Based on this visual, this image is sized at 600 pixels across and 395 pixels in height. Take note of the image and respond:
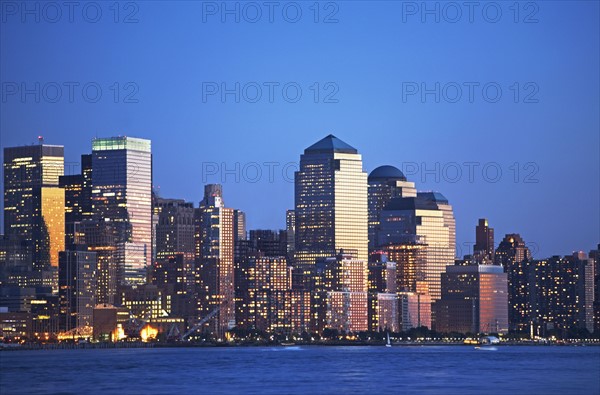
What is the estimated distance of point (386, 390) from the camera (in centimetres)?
13712

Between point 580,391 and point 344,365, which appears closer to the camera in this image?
point 580,391

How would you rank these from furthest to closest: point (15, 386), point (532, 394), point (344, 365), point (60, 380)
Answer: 1. point (344, 365)
2. point (60, 380)
3. point (15, 386)
4. point (532, 394)

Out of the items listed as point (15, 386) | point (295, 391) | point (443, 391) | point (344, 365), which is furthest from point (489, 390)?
point (344, 365)

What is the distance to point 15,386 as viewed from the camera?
143 m

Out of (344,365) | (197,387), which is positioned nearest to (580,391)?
(197,387)

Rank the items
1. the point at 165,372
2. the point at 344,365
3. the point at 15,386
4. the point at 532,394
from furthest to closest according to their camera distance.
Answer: the point at 344,365 → the point at 165,372 → the point at 15,386 → the point at 532,394

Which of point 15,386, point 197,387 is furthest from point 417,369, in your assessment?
point 15,386

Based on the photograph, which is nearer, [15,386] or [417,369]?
[15,386]

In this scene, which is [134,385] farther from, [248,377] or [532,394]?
[532,394]

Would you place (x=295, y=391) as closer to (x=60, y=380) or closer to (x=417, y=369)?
(x=60, y=380)

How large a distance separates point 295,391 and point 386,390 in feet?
27.0

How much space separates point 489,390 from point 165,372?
4986cm

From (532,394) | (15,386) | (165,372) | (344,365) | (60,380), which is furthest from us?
(344,365)

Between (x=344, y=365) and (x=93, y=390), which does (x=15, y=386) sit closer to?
(x=93, y=390)
